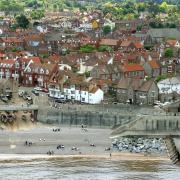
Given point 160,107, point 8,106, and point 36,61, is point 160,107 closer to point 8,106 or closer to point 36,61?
point 8,106

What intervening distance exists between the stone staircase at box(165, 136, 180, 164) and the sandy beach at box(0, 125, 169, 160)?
568 millimetres

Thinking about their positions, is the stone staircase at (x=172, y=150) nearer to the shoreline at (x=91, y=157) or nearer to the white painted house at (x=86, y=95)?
the shoreline at (x=91, y=157)

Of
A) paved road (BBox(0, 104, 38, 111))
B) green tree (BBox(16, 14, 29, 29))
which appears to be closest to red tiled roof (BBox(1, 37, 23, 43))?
green tree (BBox(16, 14, 29, 29))

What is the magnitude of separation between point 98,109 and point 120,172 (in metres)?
12.3

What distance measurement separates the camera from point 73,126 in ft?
143

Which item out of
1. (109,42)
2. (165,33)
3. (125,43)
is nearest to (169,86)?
(125,43)

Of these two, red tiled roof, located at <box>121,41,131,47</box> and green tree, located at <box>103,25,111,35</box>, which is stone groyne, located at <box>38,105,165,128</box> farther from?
green tree, located at <box>103,25,111,35</box>

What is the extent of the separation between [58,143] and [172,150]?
6.82m

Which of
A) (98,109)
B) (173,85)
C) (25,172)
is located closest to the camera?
(25,172)

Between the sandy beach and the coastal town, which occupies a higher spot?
the coastal town

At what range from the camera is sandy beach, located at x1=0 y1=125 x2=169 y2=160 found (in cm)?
3597

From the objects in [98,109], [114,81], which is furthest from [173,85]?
[98,109]

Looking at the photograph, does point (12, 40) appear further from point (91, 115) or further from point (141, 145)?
point (141, 145)

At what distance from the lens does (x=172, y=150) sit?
36.9 metres
